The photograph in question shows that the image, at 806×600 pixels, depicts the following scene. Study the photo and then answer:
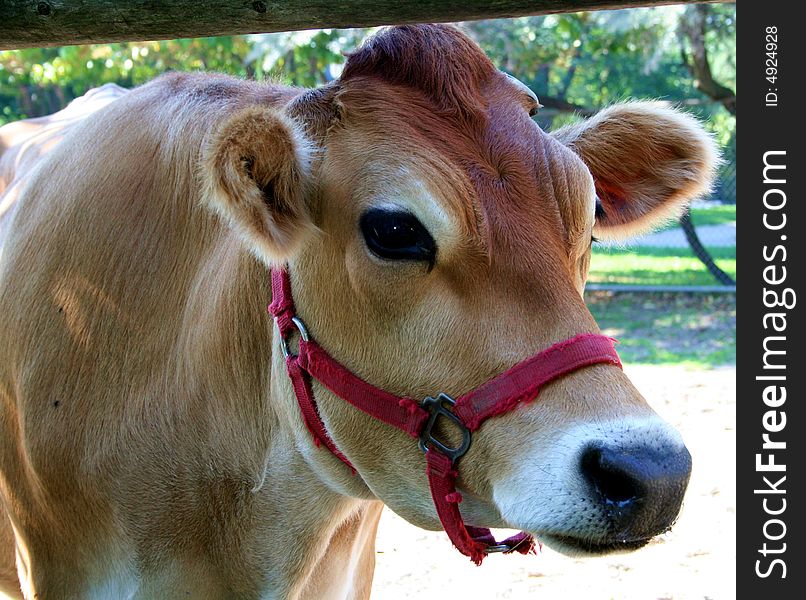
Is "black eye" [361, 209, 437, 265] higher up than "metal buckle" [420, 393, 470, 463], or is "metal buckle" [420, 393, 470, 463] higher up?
"black eye" [361, 209, 437, 265]

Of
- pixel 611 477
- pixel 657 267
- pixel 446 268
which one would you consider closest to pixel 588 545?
pixel 611 477

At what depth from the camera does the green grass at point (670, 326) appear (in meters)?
10.5

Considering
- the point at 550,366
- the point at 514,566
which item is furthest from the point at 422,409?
the point at 514,566

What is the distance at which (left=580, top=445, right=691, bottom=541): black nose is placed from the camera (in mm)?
1897

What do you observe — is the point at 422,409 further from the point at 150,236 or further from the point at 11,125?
the point at 11,125

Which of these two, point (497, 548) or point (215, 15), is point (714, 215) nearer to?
point (497, 548)

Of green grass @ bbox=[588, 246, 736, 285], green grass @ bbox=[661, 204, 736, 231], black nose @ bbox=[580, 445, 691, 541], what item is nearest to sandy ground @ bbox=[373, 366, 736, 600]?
black nose @ bbox=[580, 445, 691, 541]

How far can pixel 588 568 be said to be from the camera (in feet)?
18.3

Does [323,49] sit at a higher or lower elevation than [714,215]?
higher

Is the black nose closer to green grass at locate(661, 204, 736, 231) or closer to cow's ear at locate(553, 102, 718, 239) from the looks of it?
cow's ear at locate(553, 102, 718, 239)

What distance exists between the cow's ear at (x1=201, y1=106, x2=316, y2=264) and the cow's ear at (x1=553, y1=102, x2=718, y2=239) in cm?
108

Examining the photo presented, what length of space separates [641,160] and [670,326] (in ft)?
32.1

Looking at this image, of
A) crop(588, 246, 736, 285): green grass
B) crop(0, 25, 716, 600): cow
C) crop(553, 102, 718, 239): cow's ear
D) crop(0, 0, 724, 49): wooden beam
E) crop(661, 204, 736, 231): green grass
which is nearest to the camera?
crop(0, 25, 716, 600): cow
